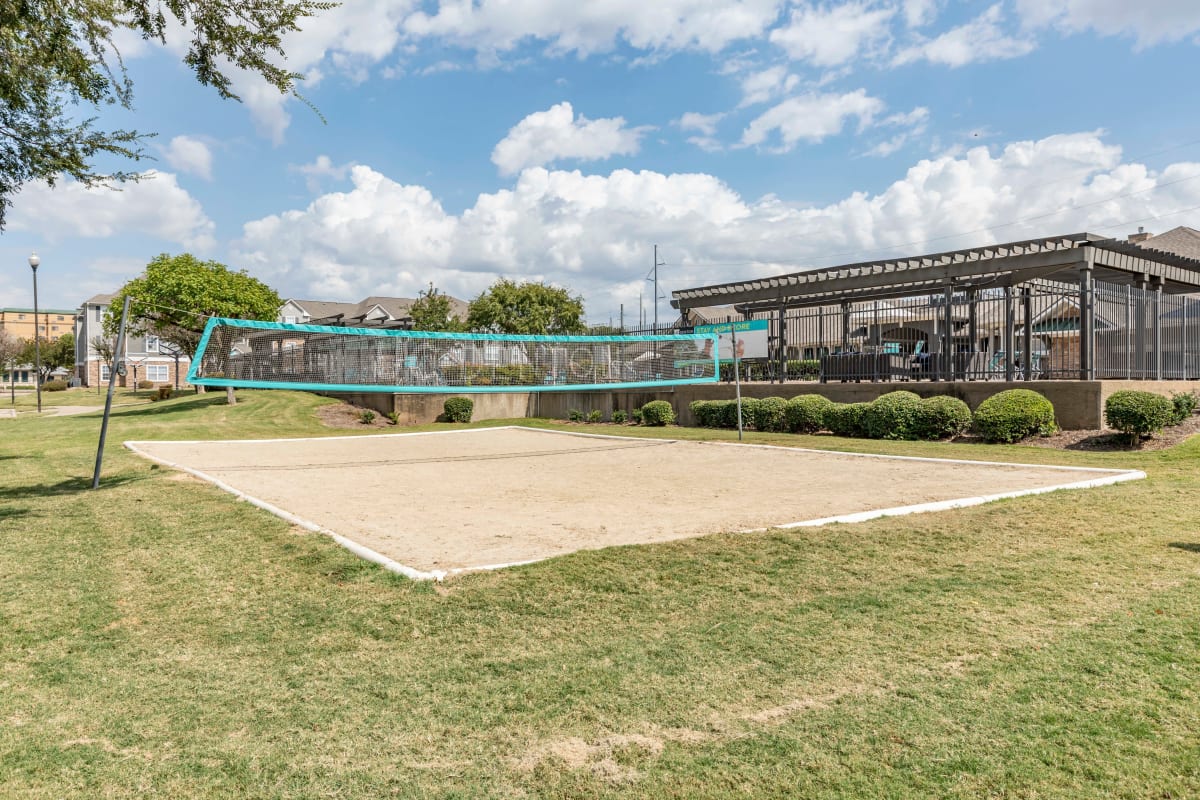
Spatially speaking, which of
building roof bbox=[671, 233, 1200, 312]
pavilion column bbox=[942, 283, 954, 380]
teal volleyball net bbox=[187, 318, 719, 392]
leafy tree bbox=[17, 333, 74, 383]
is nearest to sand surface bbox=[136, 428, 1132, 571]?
teal volleyball net bbox=[187, 318, 719, 392]

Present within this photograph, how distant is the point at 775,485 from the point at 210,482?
7.82m

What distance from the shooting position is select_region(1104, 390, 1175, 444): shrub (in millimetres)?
12641

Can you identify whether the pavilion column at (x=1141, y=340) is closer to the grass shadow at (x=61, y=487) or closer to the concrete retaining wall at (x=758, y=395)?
the concrete retaining wall at (x=758, y=395)

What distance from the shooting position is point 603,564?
560 centimetres

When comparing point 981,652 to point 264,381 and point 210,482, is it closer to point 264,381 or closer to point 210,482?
point 210,482

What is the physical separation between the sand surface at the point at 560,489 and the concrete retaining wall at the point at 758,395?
519cm

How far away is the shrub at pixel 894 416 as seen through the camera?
16.0m

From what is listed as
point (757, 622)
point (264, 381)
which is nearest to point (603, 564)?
point (757, 622)

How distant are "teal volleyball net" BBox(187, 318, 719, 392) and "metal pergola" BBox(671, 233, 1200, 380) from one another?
10.2 ft

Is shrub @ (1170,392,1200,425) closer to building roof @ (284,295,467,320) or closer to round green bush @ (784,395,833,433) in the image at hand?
round green bush @ (784,395,833,433)

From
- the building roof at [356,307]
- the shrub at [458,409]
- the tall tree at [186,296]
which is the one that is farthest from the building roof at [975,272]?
the building roof at [356,307]

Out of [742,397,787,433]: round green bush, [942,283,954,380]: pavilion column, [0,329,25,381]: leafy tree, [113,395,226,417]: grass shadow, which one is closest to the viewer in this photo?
[942,283,954,380]: pavilion column

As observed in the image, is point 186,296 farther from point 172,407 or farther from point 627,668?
point 627,668

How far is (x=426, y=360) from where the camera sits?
1847 centimetres
